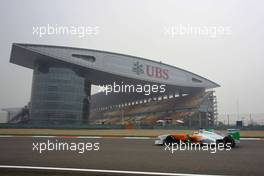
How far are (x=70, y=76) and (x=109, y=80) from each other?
36.3ft

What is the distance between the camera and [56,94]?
184 ft

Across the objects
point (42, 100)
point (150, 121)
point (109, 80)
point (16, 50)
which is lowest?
point (150, 121)

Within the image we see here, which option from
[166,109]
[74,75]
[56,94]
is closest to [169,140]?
[56,94]

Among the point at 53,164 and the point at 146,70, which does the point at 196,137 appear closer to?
the point at 53,164

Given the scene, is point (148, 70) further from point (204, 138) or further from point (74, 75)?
point (204, 138)

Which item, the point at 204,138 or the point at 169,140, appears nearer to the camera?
the point at 204,138

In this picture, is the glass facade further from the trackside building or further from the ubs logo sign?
the ubs logo sign

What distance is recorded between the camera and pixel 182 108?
236 ft

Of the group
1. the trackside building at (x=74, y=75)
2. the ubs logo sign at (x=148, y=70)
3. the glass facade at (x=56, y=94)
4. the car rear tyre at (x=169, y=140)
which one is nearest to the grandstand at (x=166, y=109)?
the trackside building at (x=74, y=75)

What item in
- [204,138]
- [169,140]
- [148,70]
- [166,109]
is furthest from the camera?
[166,109]

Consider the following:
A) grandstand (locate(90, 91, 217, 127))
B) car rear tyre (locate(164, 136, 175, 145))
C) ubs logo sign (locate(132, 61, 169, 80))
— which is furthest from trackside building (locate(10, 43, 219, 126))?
car rear tyre (locate(164, 136, 175, 145))

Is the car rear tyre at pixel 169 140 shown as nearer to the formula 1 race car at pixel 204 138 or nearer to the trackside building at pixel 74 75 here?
the formula 1 race car at pixel 204 138

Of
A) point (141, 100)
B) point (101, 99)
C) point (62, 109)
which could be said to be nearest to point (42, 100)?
point (62, 109)

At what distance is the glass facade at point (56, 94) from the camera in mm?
55688
